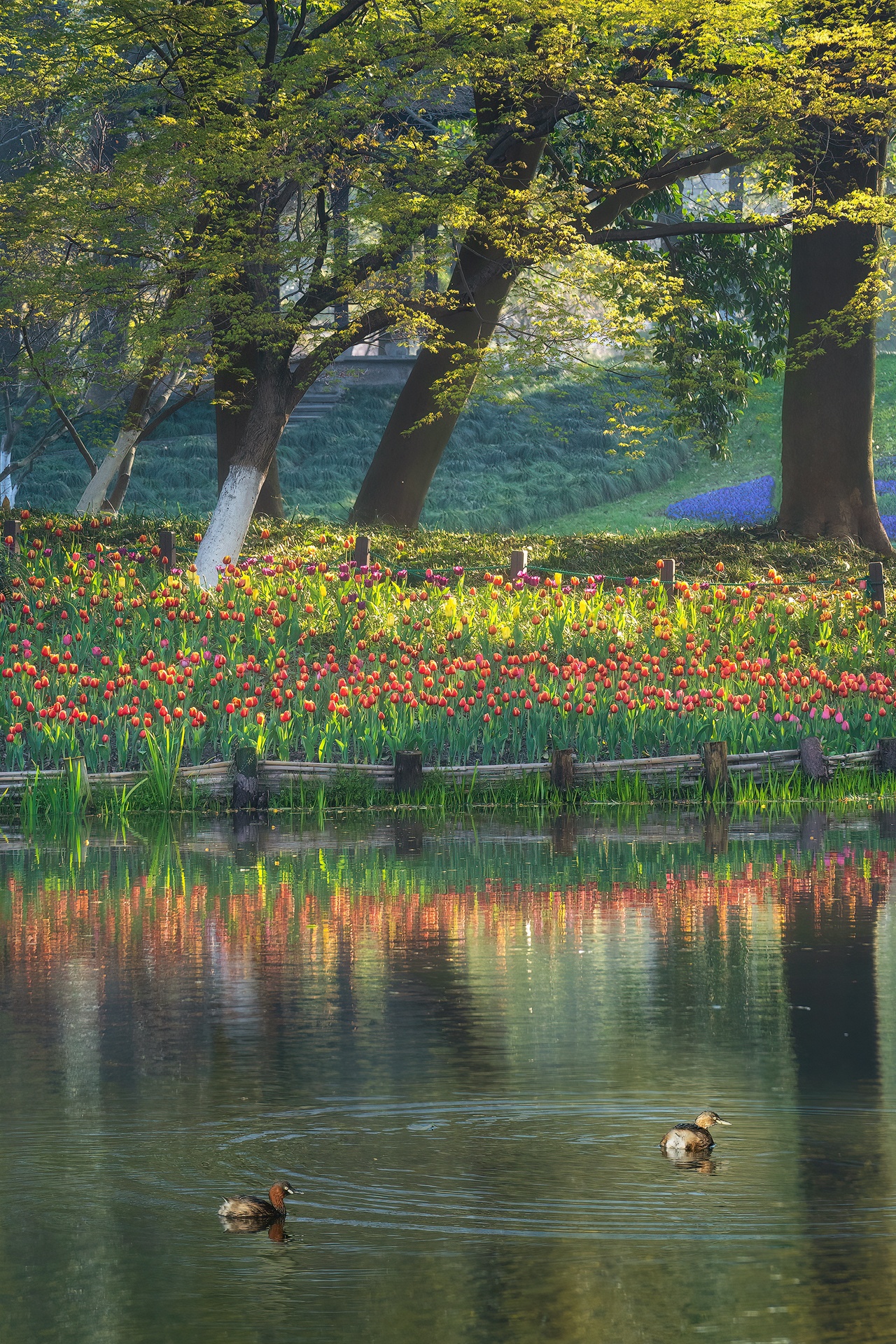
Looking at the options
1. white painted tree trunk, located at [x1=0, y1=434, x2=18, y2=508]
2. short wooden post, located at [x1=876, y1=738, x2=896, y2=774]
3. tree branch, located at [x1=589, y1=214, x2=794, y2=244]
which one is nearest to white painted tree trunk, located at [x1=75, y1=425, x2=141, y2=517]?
white painted tree trunk, located at [x1=0, y1=434, x2=18, y2=508]

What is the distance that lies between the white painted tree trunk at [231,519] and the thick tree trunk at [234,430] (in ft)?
4.95

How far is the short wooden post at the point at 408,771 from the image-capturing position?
1473 cm

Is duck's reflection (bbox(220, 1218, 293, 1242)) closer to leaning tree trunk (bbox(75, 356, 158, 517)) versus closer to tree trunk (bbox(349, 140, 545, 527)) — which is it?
tree trunk (bbox(349, 140, 545, 527))

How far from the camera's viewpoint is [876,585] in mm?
21422

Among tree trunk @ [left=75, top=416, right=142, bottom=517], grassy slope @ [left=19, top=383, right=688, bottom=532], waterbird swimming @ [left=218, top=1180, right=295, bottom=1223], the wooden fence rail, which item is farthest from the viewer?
grassy slope @ [left=19, top=383, right=688, bottom=532]

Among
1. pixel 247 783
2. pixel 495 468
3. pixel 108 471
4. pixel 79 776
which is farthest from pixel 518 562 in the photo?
pixel 495 468

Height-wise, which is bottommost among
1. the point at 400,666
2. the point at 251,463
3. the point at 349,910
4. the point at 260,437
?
the point at 349,910

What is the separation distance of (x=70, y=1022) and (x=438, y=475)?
38.7 m

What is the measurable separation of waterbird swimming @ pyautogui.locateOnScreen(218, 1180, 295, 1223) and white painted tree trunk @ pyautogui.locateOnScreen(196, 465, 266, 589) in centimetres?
1754

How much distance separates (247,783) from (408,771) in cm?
135

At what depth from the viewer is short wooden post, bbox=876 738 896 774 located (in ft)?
52.4

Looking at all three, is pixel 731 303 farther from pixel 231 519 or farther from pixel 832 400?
pixel 231 519

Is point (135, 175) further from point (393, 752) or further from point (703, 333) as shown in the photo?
point (703, 333)

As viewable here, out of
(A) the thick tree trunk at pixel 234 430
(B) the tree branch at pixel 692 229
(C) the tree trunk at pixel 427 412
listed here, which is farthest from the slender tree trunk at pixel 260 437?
(B) the tree branch at pixel 692 229
